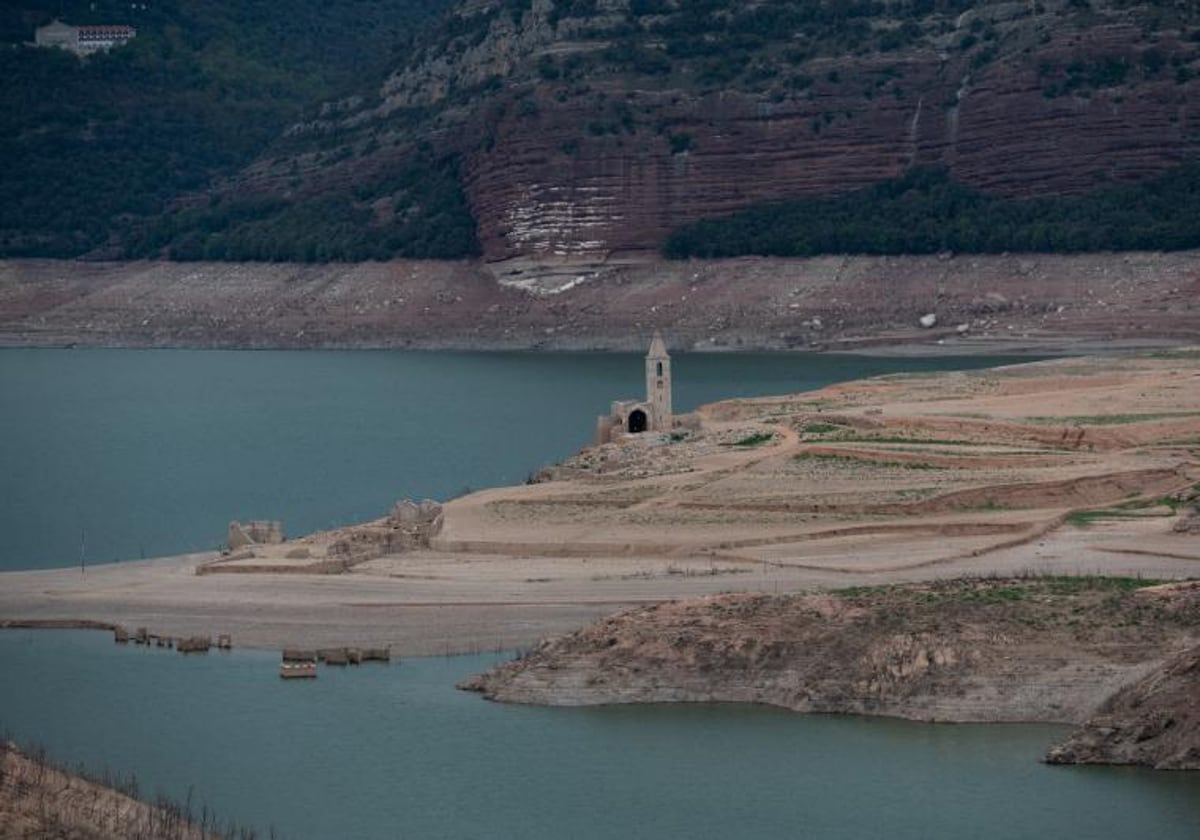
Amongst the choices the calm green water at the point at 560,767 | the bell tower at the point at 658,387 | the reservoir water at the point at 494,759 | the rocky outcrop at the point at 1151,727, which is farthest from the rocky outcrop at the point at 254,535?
the rocky outcrop at the point at 1151,727

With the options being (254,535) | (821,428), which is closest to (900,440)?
(821,428)

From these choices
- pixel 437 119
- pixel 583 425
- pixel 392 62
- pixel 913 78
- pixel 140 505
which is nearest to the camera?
pixel 140 505

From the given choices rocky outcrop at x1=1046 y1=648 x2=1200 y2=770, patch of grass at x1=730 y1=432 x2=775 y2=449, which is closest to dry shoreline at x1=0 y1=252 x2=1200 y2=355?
patch of grass at x1=730 y1=432 x2=775 y2=449

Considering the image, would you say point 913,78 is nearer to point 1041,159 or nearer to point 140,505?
point 1041,159

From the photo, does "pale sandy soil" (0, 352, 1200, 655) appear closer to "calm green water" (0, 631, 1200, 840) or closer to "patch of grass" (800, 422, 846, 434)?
"patch of grass" (800, 422, 846, 434)

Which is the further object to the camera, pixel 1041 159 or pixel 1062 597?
pixel 1041 159

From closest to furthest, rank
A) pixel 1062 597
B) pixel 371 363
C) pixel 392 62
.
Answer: pixel 1062 597, pixel 371 363, pixel 392 62

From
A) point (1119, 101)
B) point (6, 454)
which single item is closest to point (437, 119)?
point (1119, 101)
